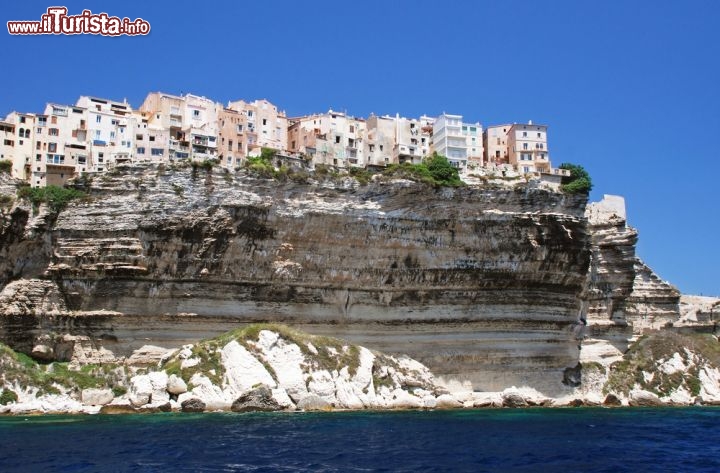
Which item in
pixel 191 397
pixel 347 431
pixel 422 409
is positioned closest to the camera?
pixel 347 431

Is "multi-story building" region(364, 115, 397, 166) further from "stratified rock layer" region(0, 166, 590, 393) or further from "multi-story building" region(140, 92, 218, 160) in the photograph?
"stratified rock layer" region(0, 166, 590, 393)

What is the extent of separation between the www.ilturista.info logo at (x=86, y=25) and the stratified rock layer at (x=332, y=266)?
305 inches

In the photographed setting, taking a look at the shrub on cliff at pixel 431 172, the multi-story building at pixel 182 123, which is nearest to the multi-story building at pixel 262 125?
the multi-story building at pixel 182 123

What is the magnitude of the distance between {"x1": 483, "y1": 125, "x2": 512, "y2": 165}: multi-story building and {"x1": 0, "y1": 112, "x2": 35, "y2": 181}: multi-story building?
116ft

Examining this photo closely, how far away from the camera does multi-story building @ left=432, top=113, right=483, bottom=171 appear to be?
2468 inches

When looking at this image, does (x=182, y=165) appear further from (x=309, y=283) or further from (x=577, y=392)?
(x=577, y=392)

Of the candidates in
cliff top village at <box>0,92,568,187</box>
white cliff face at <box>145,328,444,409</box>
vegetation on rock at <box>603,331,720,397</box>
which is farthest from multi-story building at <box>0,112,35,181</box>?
vegetation on rock at <box>603,331,720,397</box>

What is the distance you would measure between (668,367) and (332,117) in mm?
31310

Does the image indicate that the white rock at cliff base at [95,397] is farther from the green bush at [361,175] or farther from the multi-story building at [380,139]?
the multi-story building at [380,139]

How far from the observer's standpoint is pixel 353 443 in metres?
25.9

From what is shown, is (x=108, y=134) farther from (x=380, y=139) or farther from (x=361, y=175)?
(x=380, y=139)

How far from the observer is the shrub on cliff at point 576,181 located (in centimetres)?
4950

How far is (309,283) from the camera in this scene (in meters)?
44.7

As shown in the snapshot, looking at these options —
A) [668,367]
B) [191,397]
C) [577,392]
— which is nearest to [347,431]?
[191,397]
